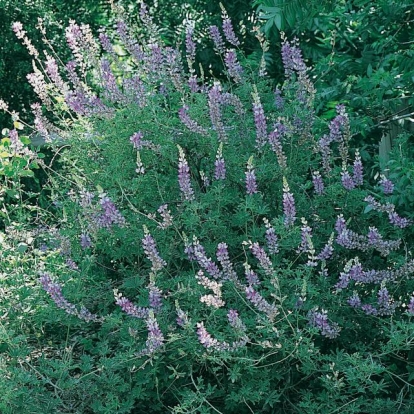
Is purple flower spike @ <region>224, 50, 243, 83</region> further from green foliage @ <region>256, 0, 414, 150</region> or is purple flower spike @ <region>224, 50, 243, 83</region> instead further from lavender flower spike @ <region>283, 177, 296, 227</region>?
lavender flower spike @ <region>283, 177, 296, 227</region>

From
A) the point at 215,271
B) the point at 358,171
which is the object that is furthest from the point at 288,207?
the point at 358,171

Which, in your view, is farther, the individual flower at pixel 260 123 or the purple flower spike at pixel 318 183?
the purple flower spike at pixel 318 183

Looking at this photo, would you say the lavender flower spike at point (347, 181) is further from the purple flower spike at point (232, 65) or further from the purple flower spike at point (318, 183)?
the purple flower spike at point (232, 65)

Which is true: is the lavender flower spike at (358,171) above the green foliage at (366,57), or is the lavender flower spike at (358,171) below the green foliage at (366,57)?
below

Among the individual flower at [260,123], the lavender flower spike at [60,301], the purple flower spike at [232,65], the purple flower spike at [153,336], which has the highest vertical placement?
the purple flower spike at [232,65]

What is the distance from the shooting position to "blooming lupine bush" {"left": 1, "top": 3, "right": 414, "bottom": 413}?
3785mm

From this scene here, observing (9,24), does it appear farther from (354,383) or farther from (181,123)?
(354,383)

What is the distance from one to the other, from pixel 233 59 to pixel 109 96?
775 millimetres

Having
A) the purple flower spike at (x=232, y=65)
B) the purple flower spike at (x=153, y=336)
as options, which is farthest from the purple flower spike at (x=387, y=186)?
the purple flower spike at (x=153, y=336)

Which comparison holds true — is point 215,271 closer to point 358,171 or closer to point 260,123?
point 260,123

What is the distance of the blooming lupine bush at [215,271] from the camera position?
3785mm

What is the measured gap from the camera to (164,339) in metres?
3.83

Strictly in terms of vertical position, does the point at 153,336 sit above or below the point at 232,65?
below

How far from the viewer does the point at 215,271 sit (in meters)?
3.79
